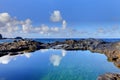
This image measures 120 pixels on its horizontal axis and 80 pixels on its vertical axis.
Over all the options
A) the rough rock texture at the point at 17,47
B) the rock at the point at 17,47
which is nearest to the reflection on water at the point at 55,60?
the rough rock texture at the point at 17,47

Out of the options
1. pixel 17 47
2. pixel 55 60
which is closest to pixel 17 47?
pixel 17 47

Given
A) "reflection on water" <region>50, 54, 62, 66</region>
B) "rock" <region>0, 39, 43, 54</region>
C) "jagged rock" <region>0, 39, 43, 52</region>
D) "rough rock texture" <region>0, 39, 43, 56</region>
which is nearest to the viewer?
"reflection on water" <region>50, 54, 62, 66</region>

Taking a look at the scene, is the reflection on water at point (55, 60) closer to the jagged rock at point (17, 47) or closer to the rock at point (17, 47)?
the rock at point (17, 47)

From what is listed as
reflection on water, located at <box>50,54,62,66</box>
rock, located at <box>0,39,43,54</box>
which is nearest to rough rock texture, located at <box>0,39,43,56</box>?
rock, located at <box>0,39,43,54</box>

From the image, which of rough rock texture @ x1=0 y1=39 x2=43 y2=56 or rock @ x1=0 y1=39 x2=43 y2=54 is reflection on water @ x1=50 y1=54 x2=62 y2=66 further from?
rock @ x1=0 y1=39 x2=43 y2=54

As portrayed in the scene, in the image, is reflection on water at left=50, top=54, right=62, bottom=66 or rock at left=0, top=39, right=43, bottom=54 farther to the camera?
rock at left=0, top=39, right=43, bottom=54

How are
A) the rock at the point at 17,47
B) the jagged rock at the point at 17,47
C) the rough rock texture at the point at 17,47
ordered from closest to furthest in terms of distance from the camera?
the rough rock texture at the point at 17,47 < the rock at the point at 17,47 < the jagged rock at the point at 17,47

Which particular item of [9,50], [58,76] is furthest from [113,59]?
[9,50]

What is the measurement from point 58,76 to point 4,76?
7790mm

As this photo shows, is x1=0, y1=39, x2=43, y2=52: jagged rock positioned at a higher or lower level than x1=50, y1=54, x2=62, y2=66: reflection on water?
higher

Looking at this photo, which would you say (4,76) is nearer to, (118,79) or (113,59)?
(118,79)

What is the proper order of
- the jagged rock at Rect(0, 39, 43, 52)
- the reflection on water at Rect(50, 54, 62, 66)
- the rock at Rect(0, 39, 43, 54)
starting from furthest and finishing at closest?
the jagged rock at Rect(0, 39, 43, 52), the rock at Rect(0, 39, 43, 54), the reflection on water at Rect(50, 54, 62, 66)

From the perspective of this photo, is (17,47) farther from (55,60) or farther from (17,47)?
(55,60)

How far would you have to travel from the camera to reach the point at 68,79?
35.0 m
